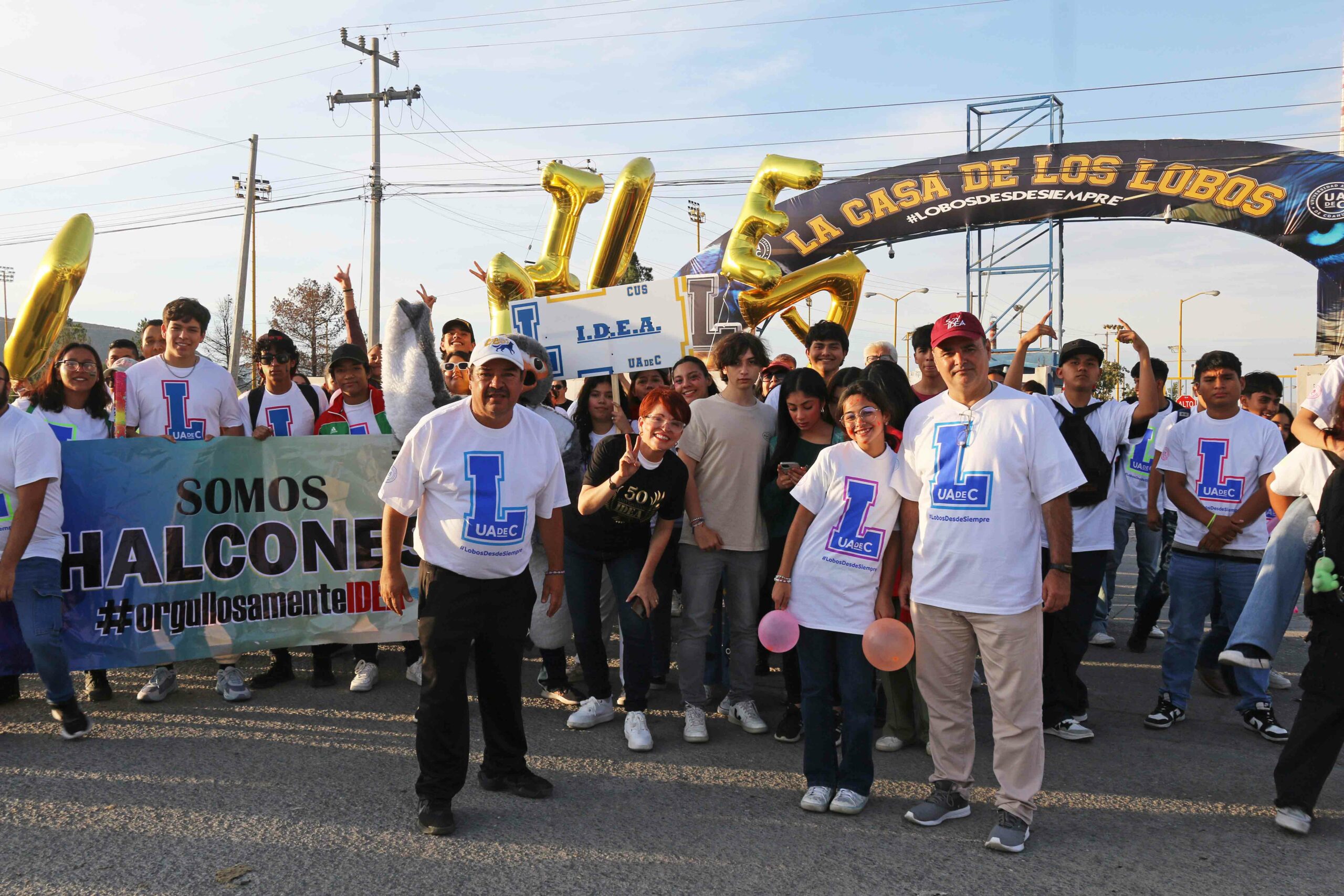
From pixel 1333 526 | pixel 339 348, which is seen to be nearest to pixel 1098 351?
pixel 1333 526

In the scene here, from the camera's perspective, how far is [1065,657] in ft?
16.1

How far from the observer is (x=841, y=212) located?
1923 centimetres

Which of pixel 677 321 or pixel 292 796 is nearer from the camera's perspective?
pixel 292 796

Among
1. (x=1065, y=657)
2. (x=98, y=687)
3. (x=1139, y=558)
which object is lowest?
(x=98, y=687)

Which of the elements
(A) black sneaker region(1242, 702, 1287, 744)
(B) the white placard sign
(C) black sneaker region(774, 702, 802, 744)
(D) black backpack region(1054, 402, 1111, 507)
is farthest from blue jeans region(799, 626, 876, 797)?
(A) black sneaker region(1242, 702, 1287, 744)

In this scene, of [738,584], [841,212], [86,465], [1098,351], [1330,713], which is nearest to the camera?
[1330,713]

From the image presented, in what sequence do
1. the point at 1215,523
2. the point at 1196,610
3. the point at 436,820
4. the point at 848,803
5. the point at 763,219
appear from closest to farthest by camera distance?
1. the point at 436,820
2. the point at 848,803
3. the point at 1215,523
4. the point at 1196,610
5. the point at 763,219

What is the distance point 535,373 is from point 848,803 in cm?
251

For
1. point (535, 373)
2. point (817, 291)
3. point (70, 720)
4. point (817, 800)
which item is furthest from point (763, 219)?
point (70, 720)

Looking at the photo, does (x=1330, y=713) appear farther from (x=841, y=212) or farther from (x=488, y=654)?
→ (x=841, y=212)

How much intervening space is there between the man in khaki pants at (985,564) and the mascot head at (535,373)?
204 cm

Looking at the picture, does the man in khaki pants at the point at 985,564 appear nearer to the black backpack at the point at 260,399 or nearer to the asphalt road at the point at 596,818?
the asphalt road at the point at 596,818

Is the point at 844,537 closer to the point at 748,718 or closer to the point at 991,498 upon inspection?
the point at 991,498

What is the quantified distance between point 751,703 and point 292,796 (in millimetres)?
2240
